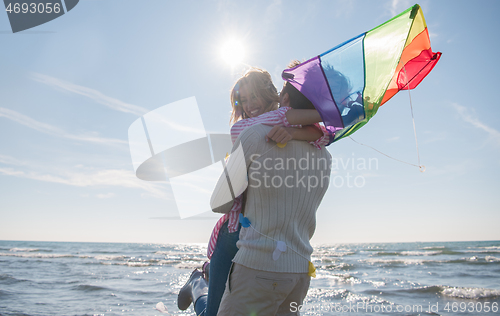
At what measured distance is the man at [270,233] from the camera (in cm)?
121

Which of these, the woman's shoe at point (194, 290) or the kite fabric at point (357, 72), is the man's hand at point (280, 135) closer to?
the kite fabric at point (357, 72)

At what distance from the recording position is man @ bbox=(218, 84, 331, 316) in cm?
121

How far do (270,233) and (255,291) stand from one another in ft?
0.77

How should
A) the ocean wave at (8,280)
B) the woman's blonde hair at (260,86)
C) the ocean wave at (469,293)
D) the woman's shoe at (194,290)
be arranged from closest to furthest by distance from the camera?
the woman's blonde hair at (260,86), the woman's shoe at (194,290), the ocean wave at (469,293), the ocean wave at (8,280)

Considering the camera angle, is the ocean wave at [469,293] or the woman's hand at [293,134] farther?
the ocean wave at [469,293]

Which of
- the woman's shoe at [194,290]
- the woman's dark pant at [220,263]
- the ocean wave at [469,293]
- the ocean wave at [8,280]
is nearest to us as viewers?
the woman's dark pant at [220,263]

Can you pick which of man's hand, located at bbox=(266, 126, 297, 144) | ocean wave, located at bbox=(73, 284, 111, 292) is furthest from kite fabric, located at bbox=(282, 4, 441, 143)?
ocean wave, located at bbox=(73, 284, 111, 292)

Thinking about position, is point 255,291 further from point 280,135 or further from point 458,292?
point 458,292

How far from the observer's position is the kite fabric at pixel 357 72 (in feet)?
4.12

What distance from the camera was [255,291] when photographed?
120 centimetres

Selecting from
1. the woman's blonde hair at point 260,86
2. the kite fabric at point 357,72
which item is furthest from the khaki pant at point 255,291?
the woman's blonde hair at point 260,86

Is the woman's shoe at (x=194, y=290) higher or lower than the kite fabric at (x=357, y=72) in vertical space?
lower

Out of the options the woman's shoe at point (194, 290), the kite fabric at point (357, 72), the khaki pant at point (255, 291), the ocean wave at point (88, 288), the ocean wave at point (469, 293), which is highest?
the kite fabric at point (357, 72)

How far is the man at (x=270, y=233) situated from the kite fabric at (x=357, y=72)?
21 centimetres
